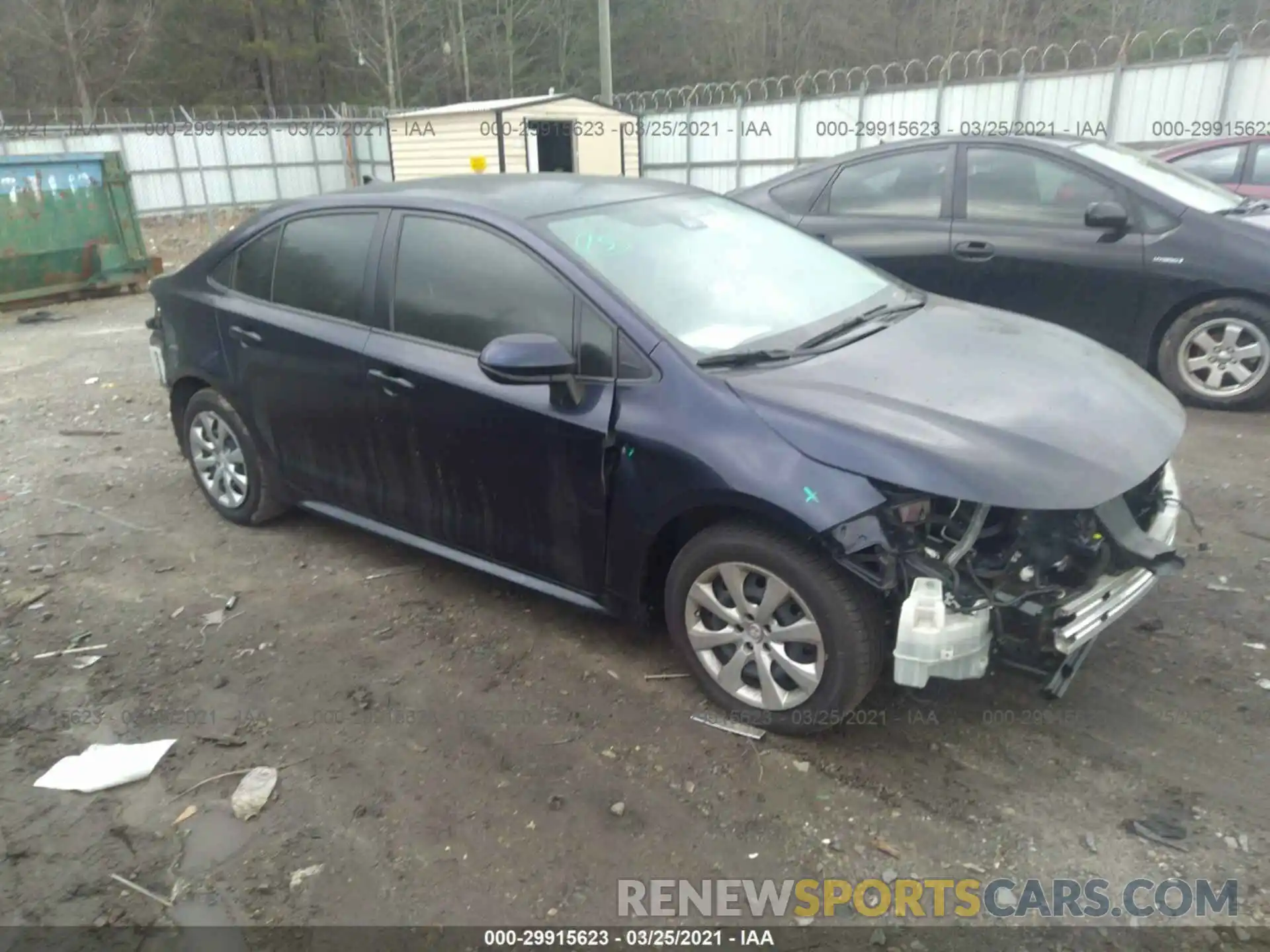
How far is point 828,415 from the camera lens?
8.80 feet

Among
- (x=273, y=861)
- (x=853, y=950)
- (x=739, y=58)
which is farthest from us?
(x=739, y=58)

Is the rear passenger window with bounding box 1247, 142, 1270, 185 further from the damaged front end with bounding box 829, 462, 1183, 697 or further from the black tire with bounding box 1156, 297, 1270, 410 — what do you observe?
the damaged front end with bounding box 829, 462, 1183, 697

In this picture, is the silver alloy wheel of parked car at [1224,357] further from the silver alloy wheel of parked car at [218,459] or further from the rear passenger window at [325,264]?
the silver alloy wheel of parked car at [218,459]

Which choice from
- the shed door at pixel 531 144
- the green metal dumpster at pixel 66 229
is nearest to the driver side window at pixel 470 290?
the green metal dumpster at pixel 66 229

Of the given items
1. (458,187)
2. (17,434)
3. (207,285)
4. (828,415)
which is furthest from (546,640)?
(17,434)

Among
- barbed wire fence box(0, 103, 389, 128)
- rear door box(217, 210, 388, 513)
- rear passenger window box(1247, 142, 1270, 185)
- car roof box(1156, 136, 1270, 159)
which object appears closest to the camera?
rear door box(217, 210, 388, 513)

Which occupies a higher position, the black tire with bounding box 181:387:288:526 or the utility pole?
the utility pole

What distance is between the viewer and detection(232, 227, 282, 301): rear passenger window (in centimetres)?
416

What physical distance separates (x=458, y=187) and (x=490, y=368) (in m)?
1.15

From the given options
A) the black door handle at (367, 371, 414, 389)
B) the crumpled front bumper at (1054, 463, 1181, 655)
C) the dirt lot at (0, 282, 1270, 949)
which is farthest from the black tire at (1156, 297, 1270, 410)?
the black door handle at (367, 371, 414, 389)

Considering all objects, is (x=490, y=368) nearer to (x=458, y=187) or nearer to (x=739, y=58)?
(x=458, y=187)

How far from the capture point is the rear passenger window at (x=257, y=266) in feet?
13.6

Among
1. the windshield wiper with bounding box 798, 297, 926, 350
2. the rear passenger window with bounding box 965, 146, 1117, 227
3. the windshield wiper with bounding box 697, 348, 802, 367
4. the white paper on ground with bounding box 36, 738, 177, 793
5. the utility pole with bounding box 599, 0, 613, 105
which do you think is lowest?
the white paper on ground with bounding box 36, 738, 177, 793

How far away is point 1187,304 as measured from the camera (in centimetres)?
538
